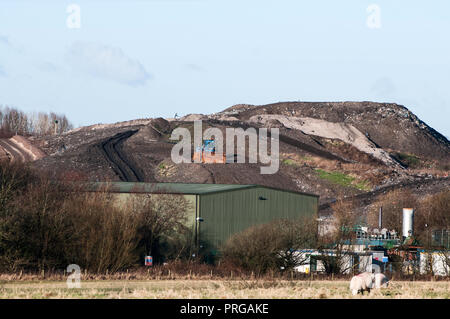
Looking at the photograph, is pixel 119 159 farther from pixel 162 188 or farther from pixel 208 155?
pixel 162 188

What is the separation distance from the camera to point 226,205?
1997 inches

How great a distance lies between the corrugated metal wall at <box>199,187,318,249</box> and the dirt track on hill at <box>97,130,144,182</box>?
23.0 m

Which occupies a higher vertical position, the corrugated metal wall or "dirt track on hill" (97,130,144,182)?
"dirt track on hill" (97,130,144,182)

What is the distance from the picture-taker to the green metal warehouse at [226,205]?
48438mm

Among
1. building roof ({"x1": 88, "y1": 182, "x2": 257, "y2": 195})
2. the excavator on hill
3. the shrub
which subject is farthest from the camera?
the excavator on hill

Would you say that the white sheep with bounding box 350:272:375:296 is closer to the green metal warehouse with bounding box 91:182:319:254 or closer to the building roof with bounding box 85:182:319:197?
the green metal warehouse with bounding box 91:182:319:254

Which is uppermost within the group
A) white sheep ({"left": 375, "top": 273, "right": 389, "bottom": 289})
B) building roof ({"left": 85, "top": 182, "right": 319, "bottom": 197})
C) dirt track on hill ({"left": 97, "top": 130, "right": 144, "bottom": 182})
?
dirt track on hill ({"left": 97, "top": 130, "right": 144, "bottom": 182})

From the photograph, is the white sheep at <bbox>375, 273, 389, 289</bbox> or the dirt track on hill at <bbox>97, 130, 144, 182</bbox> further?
the dirt track on hill at <bbox>97, 130, 144, 182</bbox>

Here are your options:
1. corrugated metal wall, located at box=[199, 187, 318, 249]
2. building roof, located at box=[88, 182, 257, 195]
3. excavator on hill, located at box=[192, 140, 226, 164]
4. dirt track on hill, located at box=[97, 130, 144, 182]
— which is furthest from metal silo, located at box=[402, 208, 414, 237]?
excavator on hill, located at box=[192, 140, 226, 164]

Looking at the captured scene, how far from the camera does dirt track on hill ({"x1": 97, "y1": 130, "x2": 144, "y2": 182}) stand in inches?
2970

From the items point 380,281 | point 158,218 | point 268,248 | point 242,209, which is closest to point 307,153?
point 242,209
